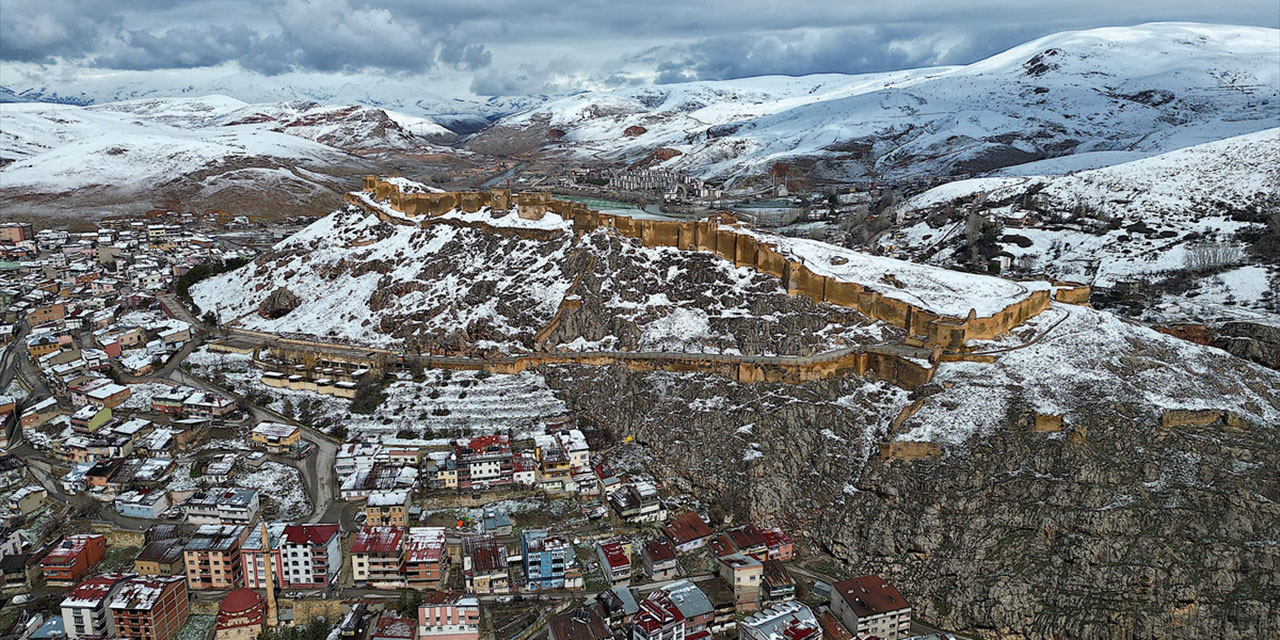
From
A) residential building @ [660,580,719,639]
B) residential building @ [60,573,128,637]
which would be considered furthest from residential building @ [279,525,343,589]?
residential building @ [660,580,719,639]

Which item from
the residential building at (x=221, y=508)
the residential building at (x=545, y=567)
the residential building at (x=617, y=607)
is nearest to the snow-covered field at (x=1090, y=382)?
the residential building at (x=617, y=607)

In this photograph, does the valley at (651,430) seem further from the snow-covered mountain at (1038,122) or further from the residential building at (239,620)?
the snow-covered mountain at (1038,122)

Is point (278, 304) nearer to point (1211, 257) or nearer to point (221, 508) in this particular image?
point (221, 508)

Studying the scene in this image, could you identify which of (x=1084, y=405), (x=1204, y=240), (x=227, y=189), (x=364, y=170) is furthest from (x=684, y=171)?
(x=1084, y=405)

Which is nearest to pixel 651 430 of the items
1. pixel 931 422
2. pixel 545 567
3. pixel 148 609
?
pixel 545 567

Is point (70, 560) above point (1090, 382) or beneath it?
beneath
